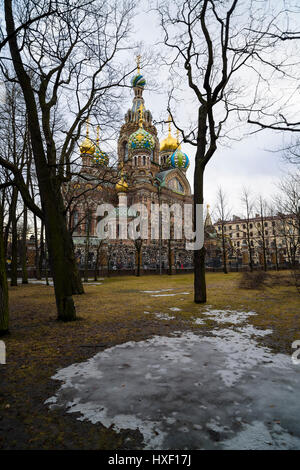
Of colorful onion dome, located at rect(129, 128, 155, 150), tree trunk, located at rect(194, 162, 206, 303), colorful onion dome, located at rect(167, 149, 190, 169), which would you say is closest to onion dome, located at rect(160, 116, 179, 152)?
colorful onion dome, located at rect(167, 149, 190, 169)

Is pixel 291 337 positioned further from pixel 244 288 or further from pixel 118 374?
pixel 244 288

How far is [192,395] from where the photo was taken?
246 cm

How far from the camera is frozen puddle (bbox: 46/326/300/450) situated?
190cm

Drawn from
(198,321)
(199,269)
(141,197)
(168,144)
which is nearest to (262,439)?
(198,321)

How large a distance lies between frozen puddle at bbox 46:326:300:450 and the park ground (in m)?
0.15

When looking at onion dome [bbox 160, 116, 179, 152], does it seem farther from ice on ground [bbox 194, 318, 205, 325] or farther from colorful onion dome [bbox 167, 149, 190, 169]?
ice on ground [bbox 194, 318, 205, 325]

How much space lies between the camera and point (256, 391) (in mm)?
2525

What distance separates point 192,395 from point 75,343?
252 centimetres

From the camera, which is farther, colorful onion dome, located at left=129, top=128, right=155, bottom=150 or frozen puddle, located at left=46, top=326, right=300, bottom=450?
colorful onion dome, located at left=129, top=128, right=155, bottom=150

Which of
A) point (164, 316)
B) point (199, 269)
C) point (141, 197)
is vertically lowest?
point (164, 316)

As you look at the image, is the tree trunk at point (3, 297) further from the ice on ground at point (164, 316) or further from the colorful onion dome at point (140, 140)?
the colorful onion dome at point (140, 140)

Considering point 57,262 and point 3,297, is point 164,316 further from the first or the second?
point 3,297
